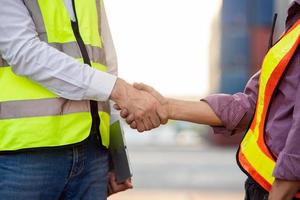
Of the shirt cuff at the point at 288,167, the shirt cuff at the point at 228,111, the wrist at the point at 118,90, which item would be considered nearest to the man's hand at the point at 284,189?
the shirt cuff at the point at 288,167

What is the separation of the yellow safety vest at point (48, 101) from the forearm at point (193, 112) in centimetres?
45

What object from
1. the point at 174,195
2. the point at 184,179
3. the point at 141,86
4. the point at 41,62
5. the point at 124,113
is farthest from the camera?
the point at 184,179

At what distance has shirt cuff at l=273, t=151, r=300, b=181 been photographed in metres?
2.01

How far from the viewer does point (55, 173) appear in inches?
86.9

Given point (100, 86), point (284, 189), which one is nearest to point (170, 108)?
point (100, 86)

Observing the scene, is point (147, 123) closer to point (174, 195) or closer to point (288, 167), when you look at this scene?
point (288, 167)

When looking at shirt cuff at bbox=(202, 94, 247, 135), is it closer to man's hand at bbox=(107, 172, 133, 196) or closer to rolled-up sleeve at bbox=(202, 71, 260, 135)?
rolled-up sleeve at bbox=(202, 71, 260, 135)

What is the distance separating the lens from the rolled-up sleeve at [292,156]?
201 cm

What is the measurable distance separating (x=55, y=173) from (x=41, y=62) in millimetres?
363

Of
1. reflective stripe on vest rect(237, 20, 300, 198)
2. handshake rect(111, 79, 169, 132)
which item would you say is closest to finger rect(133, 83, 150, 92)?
handshake rect(111, 79, 169, 132)

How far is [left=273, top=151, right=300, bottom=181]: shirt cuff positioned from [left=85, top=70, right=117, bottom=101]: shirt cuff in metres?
0.61

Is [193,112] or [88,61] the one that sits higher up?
[88,61]

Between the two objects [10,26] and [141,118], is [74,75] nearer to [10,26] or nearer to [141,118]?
[10,26]

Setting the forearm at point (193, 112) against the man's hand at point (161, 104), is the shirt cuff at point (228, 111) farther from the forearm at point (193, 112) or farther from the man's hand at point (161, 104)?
the man's hand at point (161, 104)
